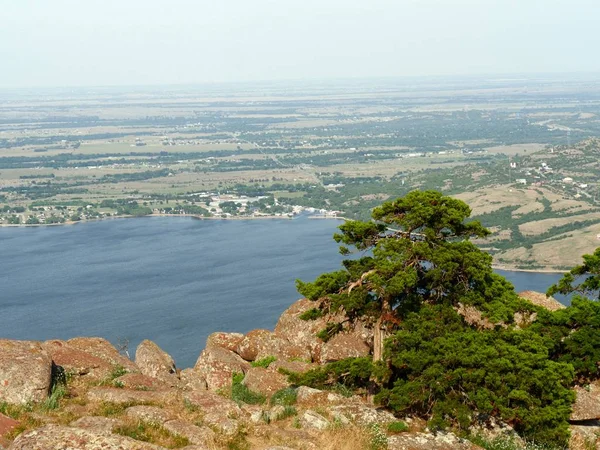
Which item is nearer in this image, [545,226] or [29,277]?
[29,277]

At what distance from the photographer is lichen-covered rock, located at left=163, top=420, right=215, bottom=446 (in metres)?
12.6

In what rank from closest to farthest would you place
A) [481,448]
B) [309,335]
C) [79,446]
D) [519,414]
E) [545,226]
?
[79,446] → [481,448] → [519,414] → [309,335] → [545,226]

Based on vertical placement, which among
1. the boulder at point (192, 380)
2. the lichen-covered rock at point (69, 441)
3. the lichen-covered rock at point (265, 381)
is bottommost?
the boulder at point (192, 380)

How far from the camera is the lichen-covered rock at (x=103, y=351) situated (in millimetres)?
20438

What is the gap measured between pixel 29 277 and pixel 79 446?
8206 cm

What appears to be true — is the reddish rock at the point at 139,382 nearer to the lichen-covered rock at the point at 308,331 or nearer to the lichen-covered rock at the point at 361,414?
the lichen-covered rock at the point at 361,414

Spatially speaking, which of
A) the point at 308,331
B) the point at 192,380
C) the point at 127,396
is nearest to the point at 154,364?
the point at 192,380

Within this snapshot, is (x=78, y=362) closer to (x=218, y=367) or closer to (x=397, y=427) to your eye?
(x=218, y=367)

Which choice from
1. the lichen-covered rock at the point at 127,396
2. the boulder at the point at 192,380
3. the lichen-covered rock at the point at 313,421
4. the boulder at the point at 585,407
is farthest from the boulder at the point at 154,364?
the boulder at the point at 585,407

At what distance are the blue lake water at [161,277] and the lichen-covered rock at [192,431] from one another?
4160cm

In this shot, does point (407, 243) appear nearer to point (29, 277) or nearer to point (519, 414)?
point (519, 414)

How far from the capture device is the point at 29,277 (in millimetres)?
87438

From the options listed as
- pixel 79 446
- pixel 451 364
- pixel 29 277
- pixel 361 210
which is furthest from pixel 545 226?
pixel 79 446

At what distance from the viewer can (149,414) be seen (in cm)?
1388
